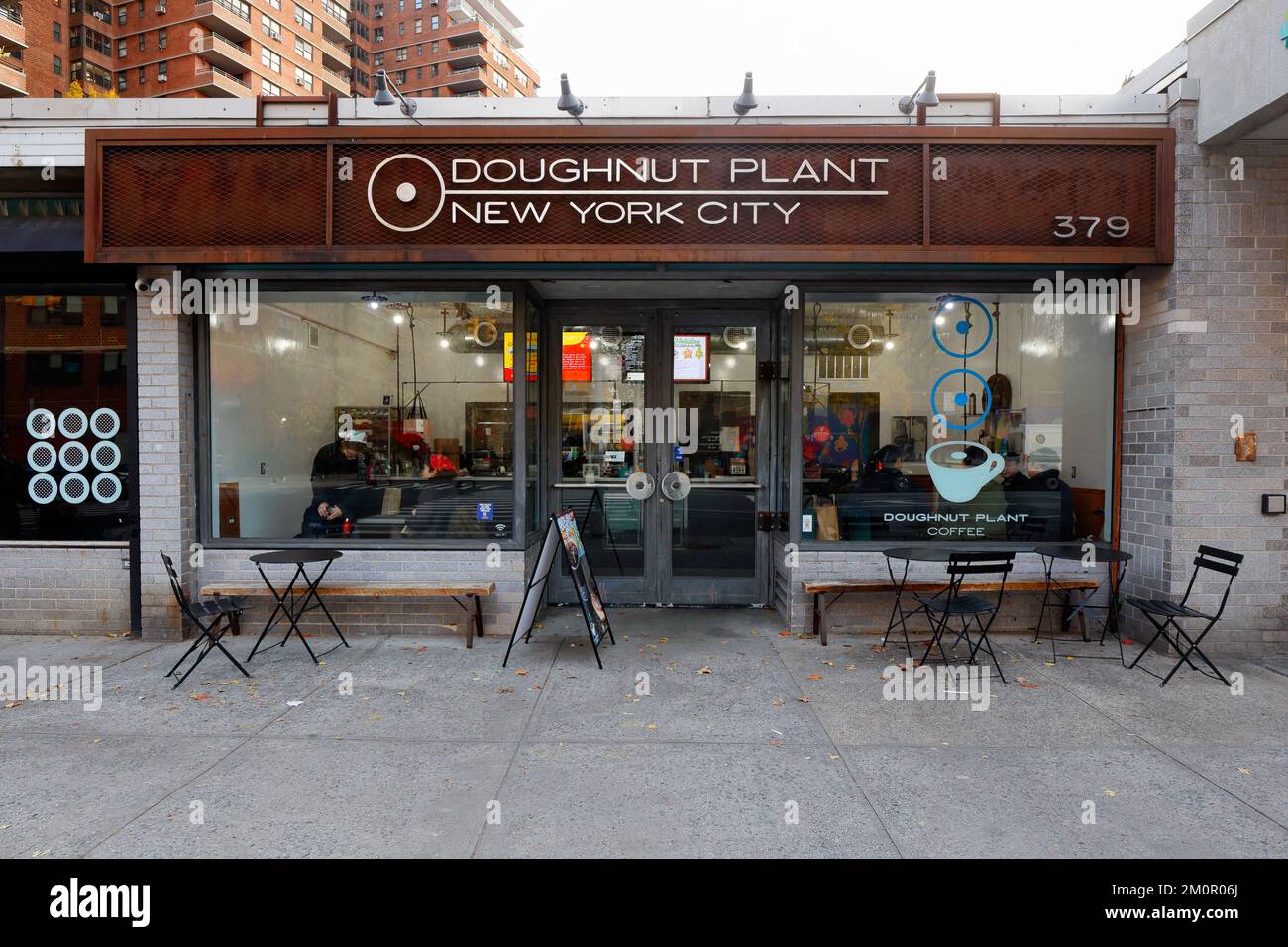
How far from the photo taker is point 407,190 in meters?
5.96

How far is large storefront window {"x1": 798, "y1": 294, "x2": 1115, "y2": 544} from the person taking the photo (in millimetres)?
6852

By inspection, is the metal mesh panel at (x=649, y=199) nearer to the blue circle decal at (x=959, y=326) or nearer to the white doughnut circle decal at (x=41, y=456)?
the blue circle decal at (x=959, y=326)

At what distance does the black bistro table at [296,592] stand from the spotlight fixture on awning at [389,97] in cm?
373

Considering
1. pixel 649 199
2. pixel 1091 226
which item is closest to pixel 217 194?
pixel 649 199

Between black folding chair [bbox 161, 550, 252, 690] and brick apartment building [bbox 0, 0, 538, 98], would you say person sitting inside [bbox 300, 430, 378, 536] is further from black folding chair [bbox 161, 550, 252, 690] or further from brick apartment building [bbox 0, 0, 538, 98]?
brick apartment building [bbox 0, 0, 538, 98]

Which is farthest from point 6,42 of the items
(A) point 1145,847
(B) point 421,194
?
(A) point 1145,847

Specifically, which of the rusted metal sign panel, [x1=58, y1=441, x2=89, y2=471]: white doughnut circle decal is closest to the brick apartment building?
[x1=58, y1=441, x2=89, y2=471]: white doughnut circle decal

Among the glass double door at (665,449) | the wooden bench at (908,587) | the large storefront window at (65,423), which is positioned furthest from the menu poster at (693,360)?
the large storefront window at (65,423)

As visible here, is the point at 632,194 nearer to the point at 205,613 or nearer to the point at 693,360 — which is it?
the point at 693,360

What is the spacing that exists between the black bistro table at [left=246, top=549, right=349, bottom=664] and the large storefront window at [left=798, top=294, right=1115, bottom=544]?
432cm

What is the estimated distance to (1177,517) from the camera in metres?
5.95

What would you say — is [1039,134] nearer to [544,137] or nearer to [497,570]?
[544,137]

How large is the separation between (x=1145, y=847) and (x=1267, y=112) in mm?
5396

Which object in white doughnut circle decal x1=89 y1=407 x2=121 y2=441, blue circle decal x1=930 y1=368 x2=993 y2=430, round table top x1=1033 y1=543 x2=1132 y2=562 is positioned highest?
blue circle decal x1=930 y1=368 x2=993 y2=430
